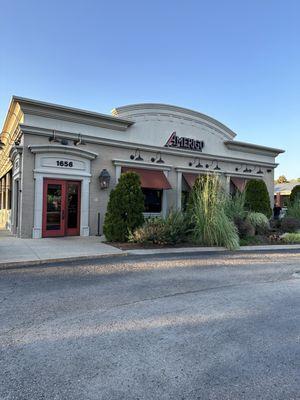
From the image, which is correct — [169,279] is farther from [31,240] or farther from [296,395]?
[31,240]

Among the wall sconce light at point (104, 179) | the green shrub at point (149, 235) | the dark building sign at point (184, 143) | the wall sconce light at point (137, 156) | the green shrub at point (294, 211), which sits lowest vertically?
the green shrub at point (149, 235)

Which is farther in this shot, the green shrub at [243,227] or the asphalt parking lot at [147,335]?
the green shrub at [243,227]

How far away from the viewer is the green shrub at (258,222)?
1429 cm

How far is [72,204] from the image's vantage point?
46.9 ft

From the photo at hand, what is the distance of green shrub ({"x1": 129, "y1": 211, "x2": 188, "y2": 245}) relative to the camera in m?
11.5

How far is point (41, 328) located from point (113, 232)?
7721 mm

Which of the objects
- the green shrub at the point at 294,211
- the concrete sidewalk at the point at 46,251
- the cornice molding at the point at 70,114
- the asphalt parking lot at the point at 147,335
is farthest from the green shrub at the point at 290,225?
the concrete sidewalk at the point at 46,251

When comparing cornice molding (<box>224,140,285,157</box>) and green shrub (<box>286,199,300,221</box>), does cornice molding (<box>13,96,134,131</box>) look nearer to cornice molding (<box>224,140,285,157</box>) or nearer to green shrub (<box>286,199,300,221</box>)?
cornice molding (<box>224,140,285,157</box>)

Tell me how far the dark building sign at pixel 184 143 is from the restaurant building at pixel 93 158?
2.2 inches

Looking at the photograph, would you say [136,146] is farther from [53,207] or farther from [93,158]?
[53,207]

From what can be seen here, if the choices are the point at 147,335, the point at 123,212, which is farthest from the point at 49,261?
the point at 147,335

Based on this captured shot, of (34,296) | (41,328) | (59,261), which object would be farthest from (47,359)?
(59,261)

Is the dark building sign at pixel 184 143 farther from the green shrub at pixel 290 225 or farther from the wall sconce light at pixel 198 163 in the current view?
the green shrub at pixel 290 225

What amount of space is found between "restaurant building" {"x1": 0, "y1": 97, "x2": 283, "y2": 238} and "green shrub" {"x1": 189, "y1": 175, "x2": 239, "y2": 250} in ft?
13.1
